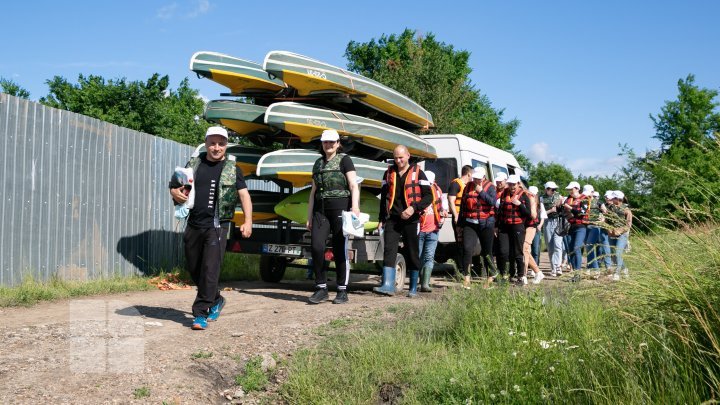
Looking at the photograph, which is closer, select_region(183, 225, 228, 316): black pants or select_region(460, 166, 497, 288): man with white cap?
select_region(183, 225, 228, 316): black pants

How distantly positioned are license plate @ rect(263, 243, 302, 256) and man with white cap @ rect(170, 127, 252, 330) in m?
2.70

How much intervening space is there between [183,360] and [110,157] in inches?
247

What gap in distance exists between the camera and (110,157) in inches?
426

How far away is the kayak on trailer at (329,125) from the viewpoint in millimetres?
9953

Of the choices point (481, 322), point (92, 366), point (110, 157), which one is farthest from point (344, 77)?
point (92, 366)

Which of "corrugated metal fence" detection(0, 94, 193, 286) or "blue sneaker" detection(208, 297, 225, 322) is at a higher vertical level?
"corrugated metal fence" detection(0, 94, 193, 286)

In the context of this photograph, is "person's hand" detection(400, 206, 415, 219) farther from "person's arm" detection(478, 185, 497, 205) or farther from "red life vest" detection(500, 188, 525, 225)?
"red life vest" detection(500, 188, 525, 225)

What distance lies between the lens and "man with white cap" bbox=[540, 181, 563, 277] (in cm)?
1563

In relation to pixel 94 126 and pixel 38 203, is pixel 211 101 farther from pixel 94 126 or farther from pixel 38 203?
pixel 38 203

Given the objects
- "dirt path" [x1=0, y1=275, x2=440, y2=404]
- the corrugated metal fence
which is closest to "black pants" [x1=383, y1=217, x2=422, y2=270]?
"dirt path" [x1=0, y1=275, x2=440, y2=404]

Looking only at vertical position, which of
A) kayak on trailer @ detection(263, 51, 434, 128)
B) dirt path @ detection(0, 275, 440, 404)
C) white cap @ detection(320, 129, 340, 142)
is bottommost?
dirt path @ detection(0, 275, 440, 404)

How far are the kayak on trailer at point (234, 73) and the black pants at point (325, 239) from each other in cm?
358

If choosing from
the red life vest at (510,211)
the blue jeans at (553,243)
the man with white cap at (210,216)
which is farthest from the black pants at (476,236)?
the blue jeans at (553,243)

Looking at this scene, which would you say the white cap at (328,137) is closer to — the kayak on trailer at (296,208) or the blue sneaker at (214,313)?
the kayak on trailer at (296,208)
